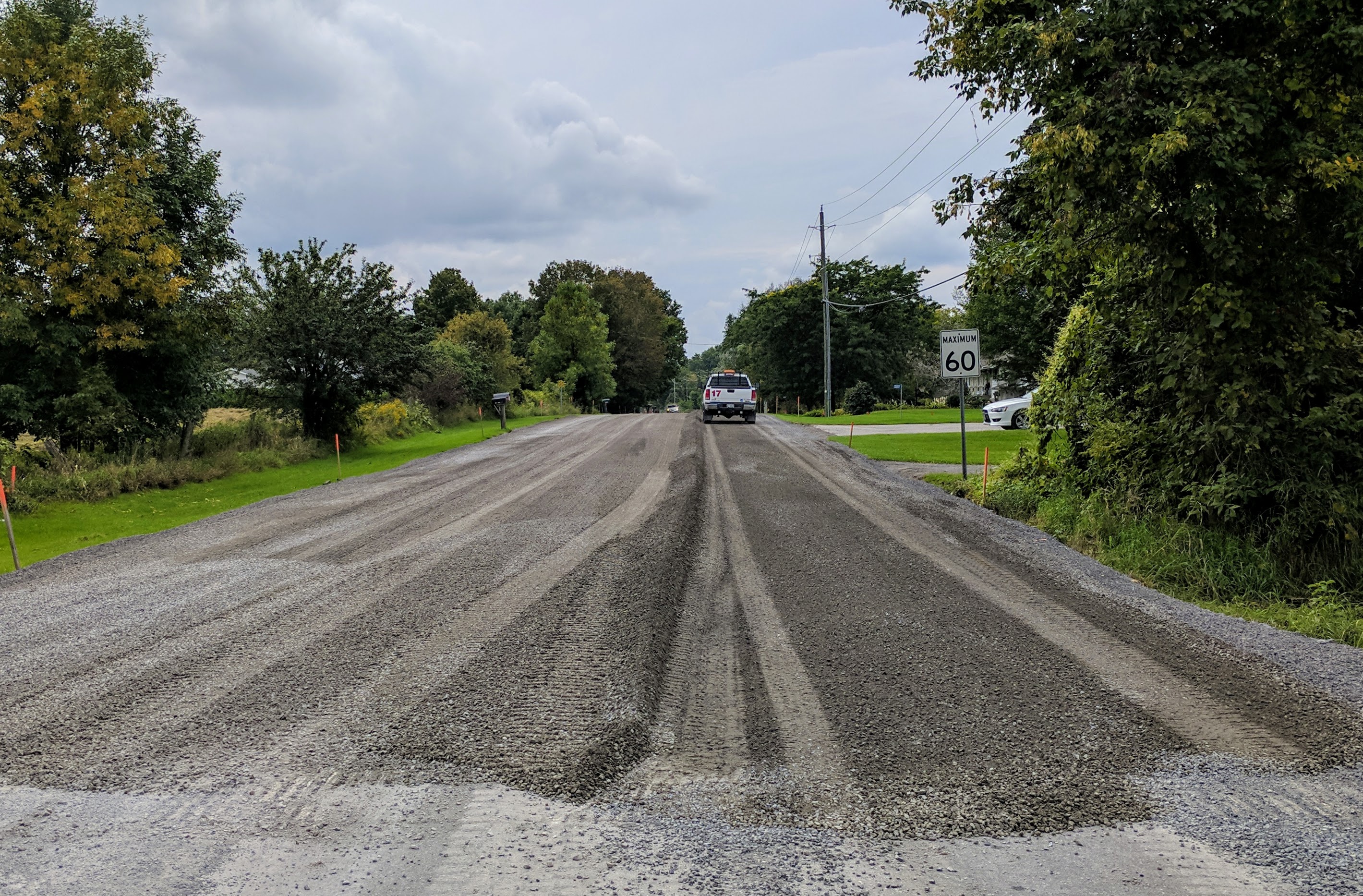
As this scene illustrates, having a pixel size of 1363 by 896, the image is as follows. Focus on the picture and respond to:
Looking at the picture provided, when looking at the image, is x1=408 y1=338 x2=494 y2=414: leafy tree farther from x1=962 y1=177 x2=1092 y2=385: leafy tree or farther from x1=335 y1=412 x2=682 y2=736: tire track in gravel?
x1=962 y1=177 x2=1092 y2=385: leafy tree

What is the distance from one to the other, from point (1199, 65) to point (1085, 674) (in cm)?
574

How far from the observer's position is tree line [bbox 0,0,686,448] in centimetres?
1570

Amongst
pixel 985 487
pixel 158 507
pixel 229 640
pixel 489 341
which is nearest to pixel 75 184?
pixel 158 507

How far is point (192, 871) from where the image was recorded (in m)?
2.97

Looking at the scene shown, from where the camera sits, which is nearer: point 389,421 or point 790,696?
point 790,696

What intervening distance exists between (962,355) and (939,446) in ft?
22.1

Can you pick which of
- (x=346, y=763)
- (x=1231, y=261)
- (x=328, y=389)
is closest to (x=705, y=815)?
(x=346, y=763)

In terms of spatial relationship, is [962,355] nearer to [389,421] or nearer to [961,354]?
[961,354]

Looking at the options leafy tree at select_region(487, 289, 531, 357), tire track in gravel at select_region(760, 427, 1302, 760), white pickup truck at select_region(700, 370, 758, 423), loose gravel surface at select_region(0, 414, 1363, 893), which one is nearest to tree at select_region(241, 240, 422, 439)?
white pickup truck at select_region(700, 370, 758, 423)

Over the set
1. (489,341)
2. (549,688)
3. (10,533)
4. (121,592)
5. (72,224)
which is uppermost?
(489,341)

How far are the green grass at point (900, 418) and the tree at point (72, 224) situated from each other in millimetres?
22883

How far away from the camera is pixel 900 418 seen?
110 feet

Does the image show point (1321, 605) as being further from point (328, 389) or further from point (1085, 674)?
point (328, 389)

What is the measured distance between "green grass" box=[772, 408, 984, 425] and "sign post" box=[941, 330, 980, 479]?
14792 millimetres
